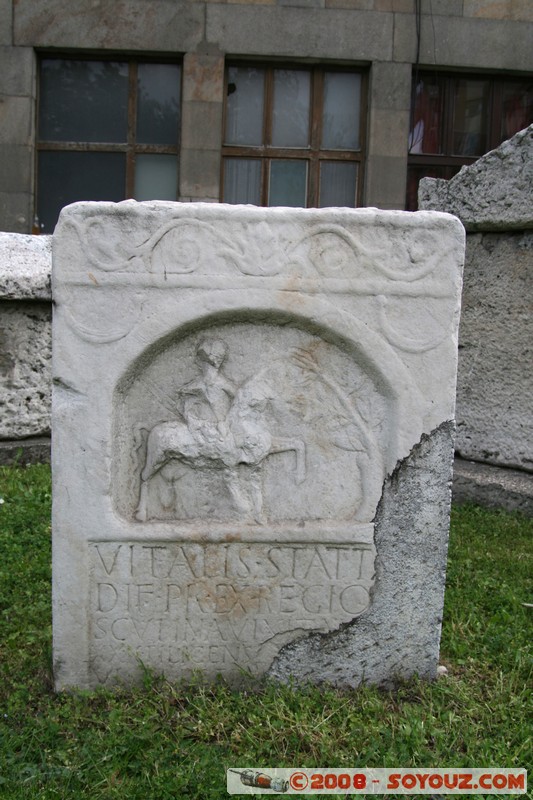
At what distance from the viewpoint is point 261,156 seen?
770cm

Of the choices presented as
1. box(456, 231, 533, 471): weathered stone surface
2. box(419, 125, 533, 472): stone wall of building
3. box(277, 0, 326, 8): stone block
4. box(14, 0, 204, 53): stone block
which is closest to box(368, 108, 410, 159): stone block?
box(277, 0, 326, 8): stone block

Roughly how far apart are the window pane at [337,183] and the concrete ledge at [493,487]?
13.8ft

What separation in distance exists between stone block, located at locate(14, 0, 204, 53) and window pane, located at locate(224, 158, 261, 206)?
3.83 ft

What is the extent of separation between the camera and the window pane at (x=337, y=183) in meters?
7.81

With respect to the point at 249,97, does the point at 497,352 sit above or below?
below

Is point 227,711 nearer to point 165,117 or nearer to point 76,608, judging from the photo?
point 76,608

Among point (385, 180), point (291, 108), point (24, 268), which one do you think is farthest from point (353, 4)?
point (24, 268)

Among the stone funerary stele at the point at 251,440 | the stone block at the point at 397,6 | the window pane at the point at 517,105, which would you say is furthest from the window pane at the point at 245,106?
the stone funerary stele at the point at 251,440

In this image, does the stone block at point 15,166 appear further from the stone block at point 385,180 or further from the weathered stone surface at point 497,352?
the weathered stone surface at point 497,352

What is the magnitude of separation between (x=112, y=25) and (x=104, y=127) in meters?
0.94

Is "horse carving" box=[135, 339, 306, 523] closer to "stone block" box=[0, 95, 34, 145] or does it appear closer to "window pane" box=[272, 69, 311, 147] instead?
"window pane" box=[272, 69, 311, 147]

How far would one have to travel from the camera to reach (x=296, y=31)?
24.1ft

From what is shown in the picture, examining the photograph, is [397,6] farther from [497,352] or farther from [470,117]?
[497,352]

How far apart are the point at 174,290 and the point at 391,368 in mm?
713
